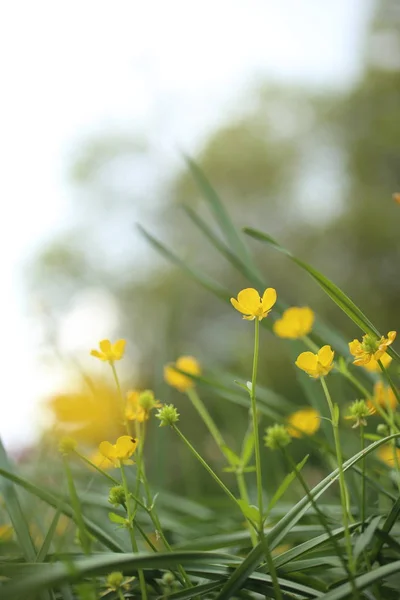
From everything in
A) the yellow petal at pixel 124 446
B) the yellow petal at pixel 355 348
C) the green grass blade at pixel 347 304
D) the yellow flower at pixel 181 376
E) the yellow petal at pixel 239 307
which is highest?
the yellow petal at pixel 239 307

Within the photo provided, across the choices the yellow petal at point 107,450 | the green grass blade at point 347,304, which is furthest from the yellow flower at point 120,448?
the green grass blade at point 347,304

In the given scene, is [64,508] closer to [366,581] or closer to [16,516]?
[16,516]

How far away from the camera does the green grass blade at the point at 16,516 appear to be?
0.76 ft

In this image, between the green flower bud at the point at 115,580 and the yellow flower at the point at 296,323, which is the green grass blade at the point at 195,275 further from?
the green flower bud at the point at 115,580

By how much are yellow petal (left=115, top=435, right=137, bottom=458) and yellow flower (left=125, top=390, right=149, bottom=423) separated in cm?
2

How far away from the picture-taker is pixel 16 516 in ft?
0.79

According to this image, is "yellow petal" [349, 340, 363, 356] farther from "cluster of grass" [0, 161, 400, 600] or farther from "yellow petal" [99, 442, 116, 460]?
"yellow petal" [99, 442, 116, 460]

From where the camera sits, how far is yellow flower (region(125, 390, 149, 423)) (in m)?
0.26

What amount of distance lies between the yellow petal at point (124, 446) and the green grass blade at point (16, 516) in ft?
0.16

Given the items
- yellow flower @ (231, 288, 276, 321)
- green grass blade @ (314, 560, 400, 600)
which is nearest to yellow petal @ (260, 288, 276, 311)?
yellow flower @ (231, 288, 276, 321)

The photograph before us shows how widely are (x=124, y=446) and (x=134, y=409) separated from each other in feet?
0.14

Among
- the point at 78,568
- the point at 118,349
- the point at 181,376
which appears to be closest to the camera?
the point at 78,568

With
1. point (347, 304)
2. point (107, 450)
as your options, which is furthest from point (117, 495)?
point (347, 304)

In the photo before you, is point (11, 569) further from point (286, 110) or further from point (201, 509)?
point (286, 110)
